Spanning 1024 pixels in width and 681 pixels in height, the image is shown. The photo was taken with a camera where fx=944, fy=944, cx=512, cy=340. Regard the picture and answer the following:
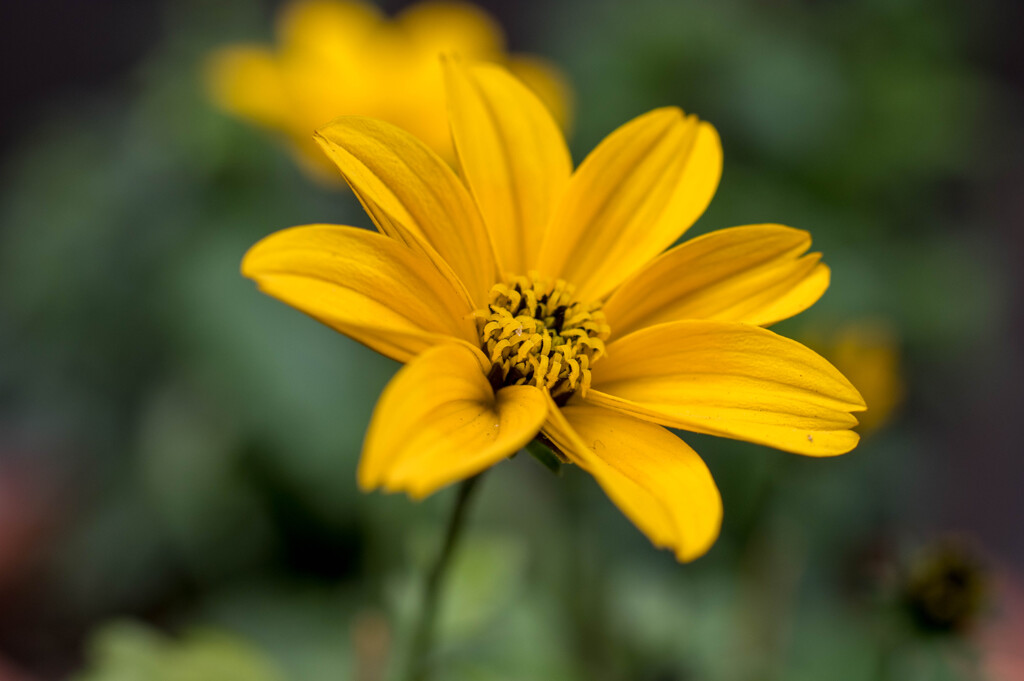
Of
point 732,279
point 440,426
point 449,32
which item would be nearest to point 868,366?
point 732,279

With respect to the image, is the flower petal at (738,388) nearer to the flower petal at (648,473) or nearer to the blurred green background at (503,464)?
the flower petal at (648,473)

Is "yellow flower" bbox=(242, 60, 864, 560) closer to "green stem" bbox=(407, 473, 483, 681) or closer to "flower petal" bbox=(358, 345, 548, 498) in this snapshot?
"flower petal" bbox=(358, 345, 548, 498)

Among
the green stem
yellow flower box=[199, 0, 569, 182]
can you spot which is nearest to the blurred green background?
the green stem

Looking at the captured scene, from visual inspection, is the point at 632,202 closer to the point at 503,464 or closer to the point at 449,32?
the point at 503,464

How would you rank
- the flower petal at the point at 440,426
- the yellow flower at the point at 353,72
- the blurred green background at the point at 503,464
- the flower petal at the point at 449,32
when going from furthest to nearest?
the flower petal at the point at 449,32
the yellow flower at the point at 353,72
the blurred green background at the point at 503,464
the flower petal at the point at 440,426

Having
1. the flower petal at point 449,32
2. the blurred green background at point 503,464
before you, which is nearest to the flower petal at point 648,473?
the blurred green background at point 503,464

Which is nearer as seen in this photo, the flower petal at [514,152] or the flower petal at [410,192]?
the flower petal at [410,192]
